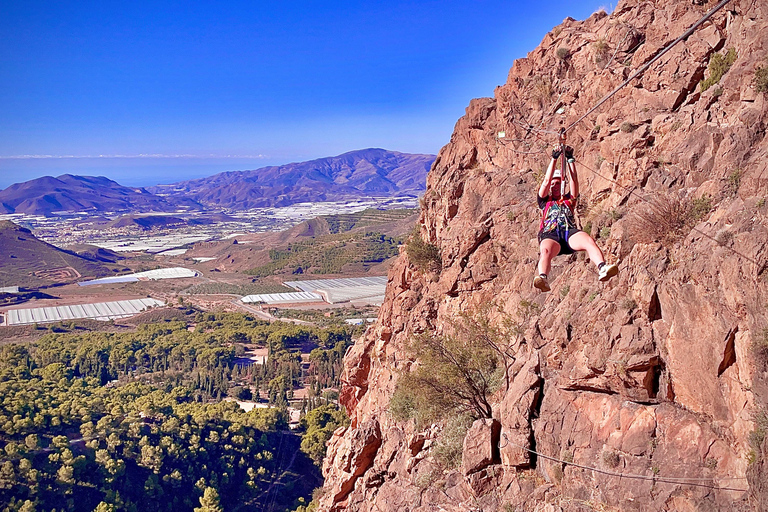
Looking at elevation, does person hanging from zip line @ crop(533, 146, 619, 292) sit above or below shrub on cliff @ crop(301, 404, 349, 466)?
above

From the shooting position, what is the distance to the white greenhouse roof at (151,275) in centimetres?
15743

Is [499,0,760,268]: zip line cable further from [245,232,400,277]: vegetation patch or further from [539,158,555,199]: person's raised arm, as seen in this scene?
[245,232,400,277]: vegetation patch

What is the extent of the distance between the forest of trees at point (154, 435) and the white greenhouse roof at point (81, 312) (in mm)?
35073

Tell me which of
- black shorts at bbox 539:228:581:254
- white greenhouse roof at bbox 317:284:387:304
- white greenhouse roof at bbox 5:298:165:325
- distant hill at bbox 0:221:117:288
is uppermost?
black shorts at bbox 539:228:581:254

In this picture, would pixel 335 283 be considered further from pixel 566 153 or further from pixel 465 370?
pixel 566 153

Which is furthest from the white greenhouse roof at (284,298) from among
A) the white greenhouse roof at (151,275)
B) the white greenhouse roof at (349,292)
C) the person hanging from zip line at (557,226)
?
the person hanging from zip line at (557,226)

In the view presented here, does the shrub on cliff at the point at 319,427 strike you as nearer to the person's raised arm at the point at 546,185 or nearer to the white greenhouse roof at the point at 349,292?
the person's raised arm at the point at 546,185

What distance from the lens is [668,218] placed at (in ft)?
44.3

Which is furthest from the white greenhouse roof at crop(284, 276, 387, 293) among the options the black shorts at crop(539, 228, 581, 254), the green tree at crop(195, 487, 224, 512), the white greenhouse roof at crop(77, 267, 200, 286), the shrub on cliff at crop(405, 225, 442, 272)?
the black shorts at crop(539, 228, 581, 254)

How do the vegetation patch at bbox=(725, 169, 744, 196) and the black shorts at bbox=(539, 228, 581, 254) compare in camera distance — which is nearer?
the black shorts at bbox=(539, 228, 581, 254)

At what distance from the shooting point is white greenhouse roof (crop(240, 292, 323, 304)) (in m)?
121

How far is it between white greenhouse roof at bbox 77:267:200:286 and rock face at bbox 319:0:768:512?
148125 mm

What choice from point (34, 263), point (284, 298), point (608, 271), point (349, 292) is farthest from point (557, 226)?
point (34, 263)

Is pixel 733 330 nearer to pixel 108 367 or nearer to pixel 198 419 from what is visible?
pixel 198 419
